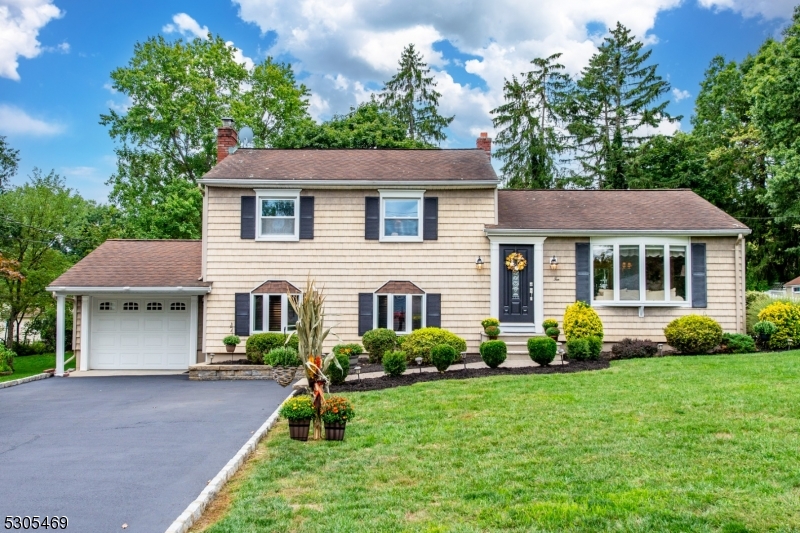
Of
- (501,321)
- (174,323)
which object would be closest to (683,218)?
(501,321)

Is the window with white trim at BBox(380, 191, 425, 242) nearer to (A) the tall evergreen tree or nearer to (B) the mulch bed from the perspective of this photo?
(B) the mulch bed

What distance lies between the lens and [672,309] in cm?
1515

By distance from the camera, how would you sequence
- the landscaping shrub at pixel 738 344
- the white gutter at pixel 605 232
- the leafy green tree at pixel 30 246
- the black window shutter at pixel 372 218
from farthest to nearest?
the leafy green tree at pixel 30 246 < the black window shutter at pixel 372 218 < the white gutter at pixel 605 232 < the landscaping shrub at pixel 738 344

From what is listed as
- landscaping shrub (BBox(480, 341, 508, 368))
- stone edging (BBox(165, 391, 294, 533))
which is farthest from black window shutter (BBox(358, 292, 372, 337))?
stone edging (BBox(165, 391, 294, 533))

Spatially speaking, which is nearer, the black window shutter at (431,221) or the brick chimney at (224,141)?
the black window shutter at (431,221)

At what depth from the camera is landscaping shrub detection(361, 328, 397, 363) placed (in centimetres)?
1423

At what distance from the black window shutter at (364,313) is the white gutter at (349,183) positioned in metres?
3.04

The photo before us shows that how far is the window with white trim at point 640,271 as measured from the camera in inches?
599

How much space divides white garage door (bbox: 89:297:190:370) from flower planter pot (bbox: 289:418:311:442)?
1035cm

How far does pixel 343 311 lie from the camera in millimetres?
15602

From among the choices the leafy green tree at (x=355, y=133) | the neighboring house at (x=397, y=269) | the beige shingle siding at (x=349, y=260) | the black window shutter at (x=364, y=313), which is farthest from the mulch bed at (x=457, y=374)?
the leafy green tree at (x=355, y=133)

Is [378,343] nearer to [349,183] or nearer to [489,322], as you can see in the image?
[489,322]

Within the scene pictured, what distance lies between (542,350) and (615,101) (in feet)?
90.6

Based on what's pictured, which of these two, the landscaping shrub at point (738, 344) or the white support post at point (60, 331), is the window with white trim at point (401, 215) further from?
the white support post at point (60, 331)
